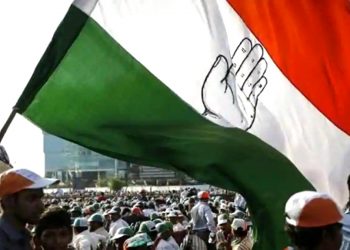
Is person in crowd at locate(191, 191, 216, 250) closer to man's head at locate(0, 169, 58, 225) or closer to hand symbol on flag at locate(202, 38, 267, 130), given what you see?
hand symbol on flag at locate(202, 38, 267, 130)

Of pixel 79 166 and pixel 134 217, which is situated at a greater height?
pixel 79 166

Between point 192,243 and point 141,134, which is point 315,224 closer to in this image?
point 141,134

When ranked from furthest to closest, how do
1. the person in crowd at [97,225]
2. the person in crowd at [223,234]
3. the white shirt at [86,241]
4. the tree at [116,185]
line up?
the tree at [116,185] → the person in crowd at [223,234] → the person in crowd at [97,225] → the white shirt at [86,241]

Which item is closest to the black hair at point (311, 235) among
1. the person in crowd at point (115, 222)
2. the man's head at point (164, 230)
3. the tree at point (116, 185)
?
the man's head at point (164, 230)

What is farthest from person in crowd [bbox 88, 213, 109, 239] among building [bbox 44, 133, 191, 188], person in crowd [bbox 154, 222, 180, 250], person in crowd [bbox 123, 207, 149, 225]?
building [bbox 44, 133, 191, 188]

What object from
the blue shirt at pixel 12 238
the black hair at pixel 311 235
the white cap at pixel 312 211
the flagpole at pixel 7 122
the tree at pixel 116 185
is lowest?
the blue shirt at pixel 12 238

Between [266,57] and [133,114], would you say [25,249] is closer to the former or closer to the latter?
[133,114]

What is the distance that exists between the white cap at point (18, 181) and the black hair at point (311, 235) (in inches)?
52.7

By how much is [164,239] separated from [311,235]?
6879 millimetres

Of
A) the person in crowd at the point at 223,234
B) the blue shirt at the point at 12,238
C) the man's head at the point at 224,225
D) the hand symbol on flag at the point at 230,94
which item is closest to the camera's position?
the blue shirt at the point at 12,238

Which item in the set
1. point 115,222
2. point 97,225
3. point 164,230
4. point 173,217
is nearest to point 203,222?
point 173,217

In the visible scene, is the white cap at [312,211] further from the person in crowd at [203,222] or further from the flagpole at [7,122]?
the person in crowd at [203,222]

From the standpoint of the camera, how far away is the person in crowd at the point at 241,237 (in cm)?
819

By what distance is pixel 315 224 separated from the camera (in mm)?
3031
